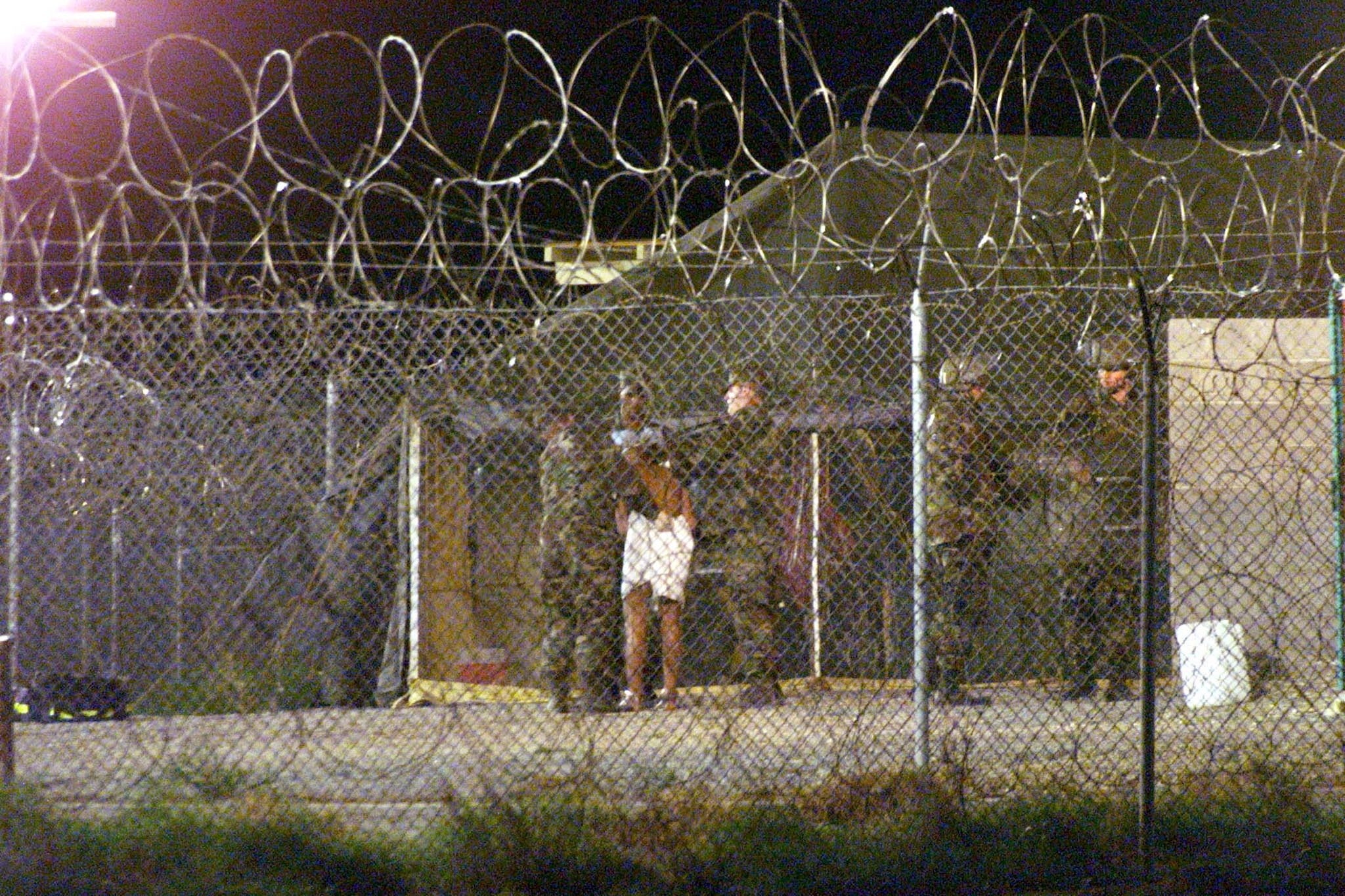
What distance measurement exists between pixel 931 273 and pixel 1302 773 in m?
4.79

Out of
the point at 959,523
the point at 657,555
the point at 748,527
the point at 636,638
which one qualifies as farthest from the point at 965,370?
the point at 636,638

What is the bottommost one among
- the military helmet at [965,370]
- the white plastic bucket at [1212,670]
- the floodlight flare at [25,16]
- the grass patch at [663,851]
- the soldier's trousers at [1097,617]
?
the grass patch at [663,851]

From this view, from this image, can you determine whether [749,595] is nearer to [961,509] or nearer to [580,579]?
[580,579]

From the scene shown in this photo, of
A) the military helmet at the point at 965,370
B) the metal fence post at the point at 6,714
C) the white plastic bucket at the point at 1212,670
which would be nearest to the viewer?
the metal fence post at the point at 6,714

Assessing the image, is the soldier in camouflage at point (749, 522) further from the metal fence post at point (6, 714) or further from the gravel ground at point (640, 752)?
the metal fence post at point (6, 714)

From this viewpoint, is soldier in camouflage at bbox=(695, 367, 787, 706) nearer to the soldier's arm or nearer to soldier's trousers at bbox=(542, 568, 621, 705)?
soldier's trousers at bbox=(542, 568, 621, 705)

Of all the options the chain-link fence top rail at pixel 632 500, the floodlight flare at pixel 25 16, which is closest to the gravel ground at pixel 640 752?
the chain-link fence top rail at pixel 632 500

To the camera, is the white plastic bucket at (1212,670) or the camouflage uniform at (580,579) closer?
the camouflage uniform at (580,579)

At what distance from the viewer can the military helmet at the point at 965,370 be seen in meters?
6.12

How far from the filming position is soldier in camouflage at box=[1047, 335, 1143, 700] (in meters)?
6.25

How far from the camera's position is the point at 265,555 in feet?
20.7

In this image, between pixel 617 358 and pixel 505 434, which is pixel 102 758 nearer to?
pixel 505 434

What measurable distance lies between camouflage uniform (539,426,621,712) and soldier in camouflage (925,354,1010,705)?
1.45 m

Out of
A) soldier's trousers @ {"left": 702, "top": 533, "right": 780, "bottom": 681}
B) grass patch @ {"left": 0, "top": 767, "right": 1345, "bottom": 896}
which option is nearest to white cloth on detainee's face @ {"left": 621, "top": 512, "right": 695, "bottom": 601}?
soldier's trousers @ {"left": 702, "top": 533, "right": 780, "bottom": 681}
